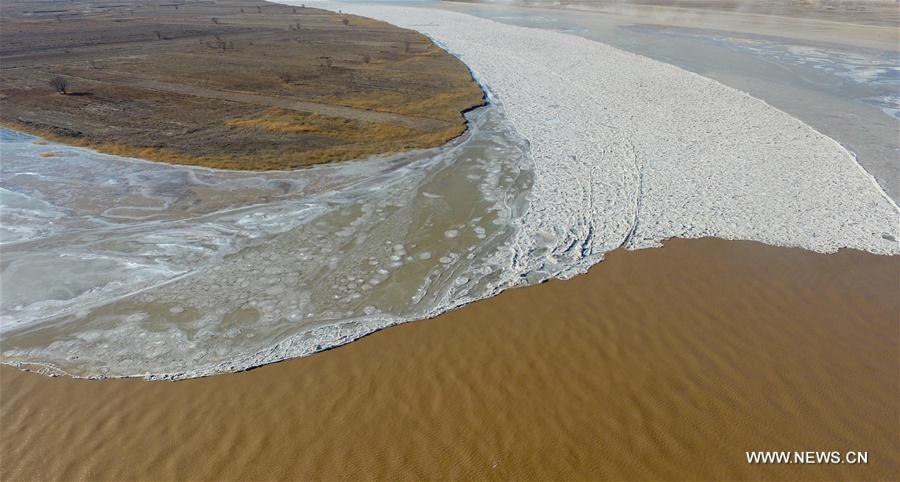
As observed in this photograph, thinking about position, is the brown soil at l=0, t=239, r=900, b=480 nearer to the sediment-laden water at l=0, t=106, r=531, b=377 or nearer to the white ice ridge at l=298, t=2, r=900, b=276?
the sediment-laden water at l=0, t=106, r=531, b=377

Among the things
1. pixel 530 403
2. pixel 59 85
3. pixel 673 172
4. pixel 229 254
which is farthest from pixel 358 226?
pixel 59 85

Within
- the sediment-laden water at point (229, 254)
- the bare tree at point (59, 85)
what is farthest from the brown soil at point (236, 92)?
the sediment-laden water at point (229, 254)

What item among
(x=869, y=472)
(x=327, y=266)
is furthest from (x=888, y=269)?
(x=327, y=266)

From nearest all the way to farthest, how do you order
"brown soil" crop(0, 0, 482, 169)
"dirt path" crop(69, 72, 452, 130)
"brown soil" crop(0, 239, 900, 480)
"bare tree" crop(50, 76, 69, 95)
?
1. "brown soil" crop(0, 239, 900, 480)
2. "brown soil" crop(0, 0, 482, 169)
3. "dirt path" crop(69, 72, 452, 130)
4. "bare tree" crop(50, 76, 69, 95)

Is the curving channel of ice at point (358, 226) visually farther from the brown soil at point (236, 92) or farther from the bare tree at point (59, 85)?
the bare tree at point (59, 85)

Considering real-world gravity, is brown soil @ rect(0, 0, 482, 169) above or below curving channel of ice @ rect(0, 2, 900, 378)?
above

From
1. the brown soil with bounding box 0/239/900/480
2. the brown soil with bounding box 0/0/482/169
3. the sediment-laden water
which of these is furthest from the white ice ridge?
the brown soil with bounding box 0/0/482/169

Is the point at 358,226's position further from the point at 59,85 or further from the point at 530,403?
the point at 59,85
